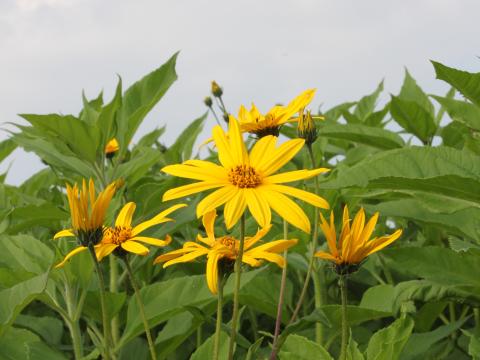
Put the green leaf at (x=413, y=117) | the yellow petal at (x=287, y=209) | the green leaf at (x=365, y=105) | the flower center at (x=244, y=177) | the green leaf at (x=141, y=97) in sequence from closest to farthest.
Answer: the yellow petal at (x=287, y=209) < the flower center at (x=244, y=177) < the green leaf at (x=141, y=97) < the green leaf at (x=413, y=117) < the green leaf at (x=365, y=105)

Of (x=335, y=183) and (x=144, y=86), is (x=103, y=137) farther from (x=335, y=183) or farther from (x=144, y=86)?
(x=335, y=183)

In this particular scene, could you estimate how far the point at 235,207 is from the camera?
3.86ft

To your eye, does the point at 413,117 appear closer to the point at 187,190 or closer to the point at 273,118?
the point at 273,118

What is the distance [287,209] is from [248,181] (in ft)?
0.36

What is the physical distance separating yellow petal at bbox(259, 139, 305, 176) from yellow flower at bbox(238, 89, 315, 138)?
303 mm

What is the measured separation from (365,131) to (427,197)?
940 millimetres

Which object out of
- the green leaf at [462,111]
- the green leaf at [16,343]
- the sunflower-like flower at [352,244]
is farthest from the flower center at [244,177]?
the green leaf at [16,343]

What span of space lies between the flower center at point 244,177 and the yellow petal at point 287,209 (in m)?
0.02

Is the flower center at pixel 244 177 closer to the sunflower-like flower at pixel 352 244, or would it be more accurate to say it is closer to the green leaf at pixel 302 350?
the sunflower-like flower at pixel 352 244

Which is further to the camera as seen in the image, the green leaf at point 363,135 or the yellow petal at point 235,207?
the green leaf at point 363,135

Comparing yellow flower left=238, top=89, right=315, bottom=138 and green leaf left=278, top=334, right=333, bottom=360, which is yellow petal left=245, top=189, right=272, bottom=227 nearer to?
green leaf left=278, top=334, right=333, bottom=360

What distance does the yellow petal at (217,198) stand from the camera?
1183 millimetres

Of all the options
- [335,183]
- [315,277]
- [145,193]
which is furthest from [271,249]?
[145,193]

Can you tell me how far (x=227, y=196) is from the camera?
122cm
